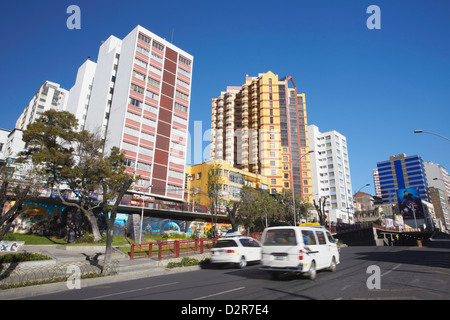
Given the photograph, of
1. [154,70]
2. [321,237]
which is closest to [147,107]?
[154,70]

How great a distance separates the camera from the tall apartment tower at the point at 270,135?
7838 centimetres

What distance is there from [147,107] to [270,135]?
139ft

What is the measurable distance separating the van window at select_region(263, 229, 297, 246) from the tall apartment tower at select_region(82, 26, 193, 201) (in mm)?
34377

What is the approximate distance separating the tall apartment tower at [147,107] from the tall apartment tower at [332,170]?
5996 cm

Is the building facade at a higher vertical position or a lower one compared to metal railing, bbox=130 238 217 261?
higher

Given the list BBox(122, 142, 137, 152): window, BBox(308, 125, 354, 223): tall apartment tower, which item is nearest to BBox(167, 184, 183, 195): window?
BBox(122, 142, 137, 152): window

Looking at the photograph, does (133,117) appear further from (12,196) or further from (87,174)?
(12,196)

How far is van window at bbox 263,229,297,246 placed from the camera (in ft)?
32.2

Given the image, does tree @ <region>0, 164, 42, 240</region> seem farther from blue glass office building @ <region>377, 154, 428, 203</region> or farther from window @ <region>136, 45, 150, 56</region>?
blue glass office building @ <region>377, 154, 428, 203</region>

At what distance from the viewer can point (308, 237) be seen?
1020cm

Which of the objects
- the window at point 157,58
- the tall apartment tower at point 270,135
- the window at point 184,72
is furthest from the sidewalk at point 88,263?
the tall apartment tower at point 270,135

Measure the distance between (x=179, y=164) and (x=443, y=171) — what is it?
7607 inches

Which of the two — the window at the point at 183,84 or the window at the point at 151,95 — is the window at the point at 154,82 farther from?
the window at the point at 183,84
